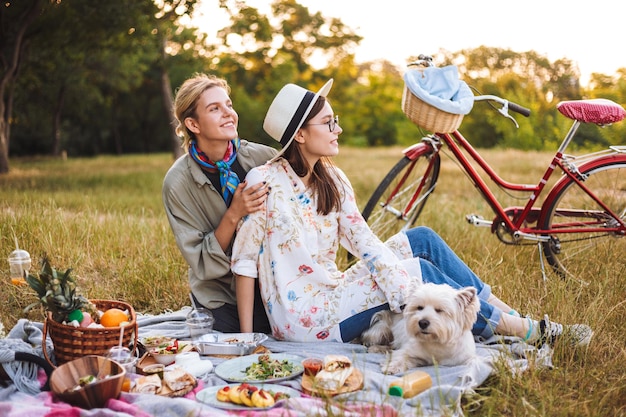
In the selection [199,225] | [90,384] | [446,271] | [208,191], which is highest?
[208,191]

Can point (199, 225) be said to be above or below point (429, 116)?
below

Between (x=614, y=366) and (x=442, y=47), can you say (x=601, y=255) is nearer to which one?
(x=614, y=366)

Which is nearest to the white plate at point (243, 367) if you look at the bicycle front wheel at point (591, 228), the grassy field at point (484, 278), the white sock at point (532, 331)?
the grassy field at point (484, 278)

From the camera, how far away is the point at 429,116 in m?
4.44

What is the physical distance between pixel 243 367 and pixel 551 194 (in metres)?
2.64

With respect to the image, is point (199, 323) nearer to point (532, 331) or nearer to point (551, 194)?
point (532, 331)

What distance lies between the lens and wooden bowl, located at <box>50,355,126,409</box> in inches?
106

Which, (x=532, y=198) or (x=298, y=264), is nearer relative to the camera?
(x=298, y=264)

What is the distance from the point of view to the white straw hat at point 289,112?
11.6ft

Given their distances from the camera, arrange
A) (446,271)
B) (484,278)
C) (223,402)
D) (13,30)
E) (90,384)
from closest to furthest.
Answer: (90,384) < (223,402) < (446,271) < (484,278) < (13,30)

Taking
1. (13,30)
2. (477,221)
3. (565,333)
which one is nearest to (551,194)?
(477,221)

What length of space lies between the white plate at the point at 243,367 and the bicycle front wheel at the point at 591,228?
7.54ft

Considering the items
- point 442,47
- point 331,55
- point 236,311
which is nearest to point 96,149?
point 331,55

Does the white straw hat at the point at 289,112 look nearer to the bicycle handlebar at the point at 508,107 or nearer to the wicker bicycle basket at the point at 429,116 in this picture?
the wicker bicycle basket at the point at 429,116
